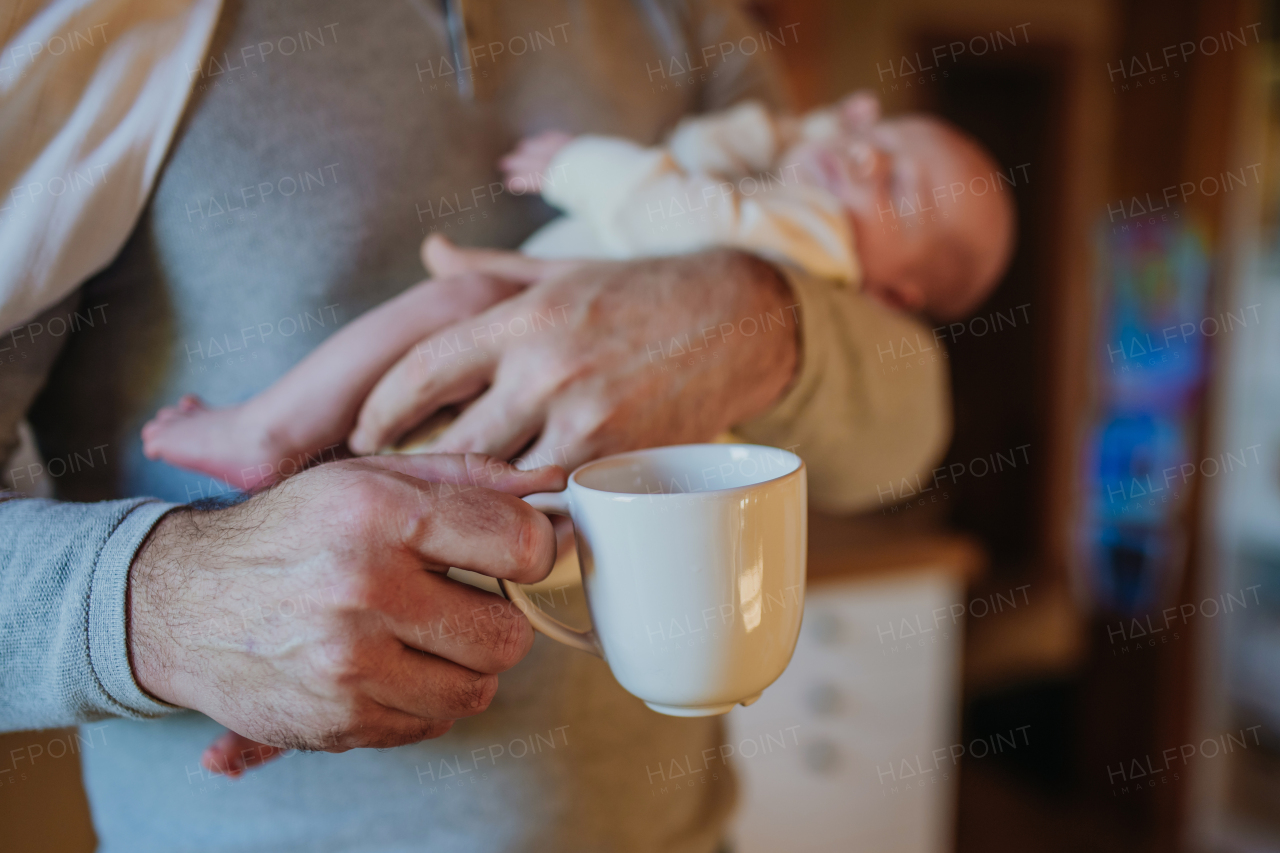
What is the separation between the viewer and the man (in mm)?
374

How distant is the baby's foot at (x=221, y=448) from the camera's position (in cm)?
51

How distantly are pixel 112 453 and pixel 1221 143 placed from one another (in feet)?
8.11

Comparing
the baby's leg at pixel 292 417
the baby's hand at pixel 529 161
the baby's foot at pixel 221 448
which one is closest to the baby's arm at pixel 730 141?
the baby's hand at pixel 529 161

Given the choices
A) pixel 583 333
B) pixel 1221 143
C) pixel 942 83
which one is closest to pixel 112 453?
pixel 583 333

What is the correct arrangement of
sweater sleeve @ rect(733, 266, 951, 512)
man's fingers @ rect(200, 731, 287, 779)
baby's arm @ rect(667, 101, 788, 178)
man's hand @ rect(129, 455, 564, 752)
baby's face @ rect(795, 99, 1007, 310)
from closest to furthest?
man's hand @ rect(129, 455, 564, 752)
man's fingers @ rect(200, 731, 287, 779)
sweater sleeve @ rect(733, 266, 951, 512)
baby's arm @ rect(667, 101, 788, 178)
baby's face @ rect(795, 99, 1007, 310)

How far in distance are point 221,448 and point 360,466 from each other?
185 millimetres

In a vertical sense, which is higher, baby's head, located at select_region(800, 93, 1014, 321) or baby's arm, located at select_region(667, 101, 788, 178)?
baby's arm, located at select_region(667, 101, 788, 178)

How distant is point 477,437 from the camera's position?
48 cm

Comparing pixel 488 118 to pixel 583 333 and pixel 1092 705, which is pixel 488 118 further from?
pixel 1092 705

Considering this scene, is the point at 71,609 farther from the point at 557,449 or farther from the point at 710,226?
the point at 710,226

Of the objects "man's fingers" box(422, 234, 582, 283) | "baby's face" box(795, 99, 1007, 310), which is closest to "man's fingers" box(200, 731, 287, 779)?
"man's fingers" box(422, 234, 582, 283)

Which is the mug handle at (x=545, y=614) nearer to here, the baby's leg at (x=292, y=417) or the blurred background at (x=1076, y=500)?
the baby's leg at (x=292, y=417)

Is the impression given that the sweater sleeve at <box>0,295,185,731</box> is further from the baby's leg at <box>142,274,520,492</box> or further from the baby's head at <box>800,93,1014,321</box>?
the baby's head at <box>800,93,1014,321</box>

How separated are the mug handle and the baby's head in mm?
606
